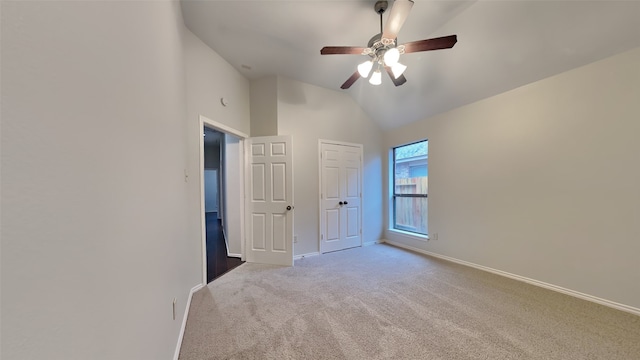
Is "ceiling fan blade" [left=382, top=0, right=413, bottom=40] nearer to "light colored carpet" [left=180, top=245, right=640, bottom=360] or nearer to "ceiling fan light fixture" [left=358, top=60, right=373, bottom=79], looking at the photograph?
"ceiling fan light fixture" [left=358, top=60, right=373, bottom=79]

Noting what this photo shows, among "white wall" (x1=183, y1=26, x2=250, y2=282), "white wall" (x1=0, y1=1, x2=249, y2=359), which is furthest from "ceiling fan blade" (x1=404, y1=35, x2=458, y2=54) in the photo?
"white wall" (x1=183, y1=26, x2=250, y2=282)

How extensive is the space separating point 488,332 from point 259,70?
4058 millimetres

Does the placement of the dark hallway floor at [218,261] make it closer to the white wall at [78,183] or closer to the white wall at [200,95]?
the white wall at [200,95]

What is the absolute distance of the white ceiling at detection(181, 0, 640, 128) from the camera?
199 centimetres

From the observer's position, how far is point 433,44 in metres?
1.87

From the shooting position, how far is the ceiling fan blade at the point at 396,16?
156 cm

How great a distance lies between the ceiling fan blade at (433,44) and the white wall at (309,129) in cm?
206

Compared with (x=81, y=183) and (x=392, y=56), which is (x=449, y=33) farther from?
(x=81, y=183)

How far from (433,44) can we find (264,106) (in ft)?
8.33

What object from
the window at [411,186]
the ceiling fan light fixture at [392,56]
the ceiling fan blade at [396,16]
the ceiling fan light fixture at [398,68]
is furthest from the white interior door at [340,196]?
the ceiling fan blade at [396,16]

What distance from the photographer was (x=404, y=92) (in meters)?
3.55

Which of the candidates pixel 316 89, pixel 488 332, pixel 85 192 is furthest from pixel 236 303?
pixel 316 89

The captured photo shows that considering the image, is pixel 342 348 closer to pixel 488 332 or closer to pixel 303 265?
pixel 488 332

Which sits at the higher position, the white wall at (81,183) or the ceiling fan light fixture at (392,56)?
the ceiling fan light fixture at (392,56)
